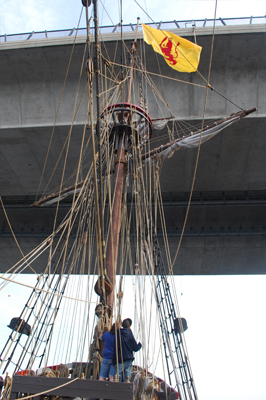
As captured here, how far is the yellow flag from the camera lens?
8.97 metres

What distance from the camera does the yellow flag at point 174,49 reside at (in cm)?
897

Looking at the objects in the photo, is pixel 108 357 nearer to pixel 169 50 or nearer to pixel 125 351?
pixel 125 351

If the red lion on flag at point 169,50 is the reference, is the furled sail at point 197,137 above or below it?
below

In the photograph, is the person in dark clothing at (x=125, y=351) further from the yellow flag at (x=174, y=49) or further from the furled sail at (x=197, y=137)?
the yellow flag at (x=174, y=49)

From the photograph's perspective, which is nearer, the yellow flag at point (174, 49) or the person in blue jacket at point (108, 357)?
the person in blue jacket at point (108, 357)

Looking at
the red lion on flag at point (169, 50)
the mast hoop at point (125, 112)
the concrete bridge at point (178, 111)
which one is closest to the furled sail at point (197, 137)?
the concrete bridge at point (178, 111)

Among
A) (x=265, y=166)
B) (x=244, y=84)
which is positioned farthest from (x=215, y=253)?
(x=244, y=84)

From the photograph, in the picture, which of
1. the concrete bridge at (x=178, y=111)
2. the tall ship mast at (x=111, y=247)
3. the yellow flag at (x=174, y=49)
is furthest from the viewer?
the concrete bridge at (x=178, y=111)

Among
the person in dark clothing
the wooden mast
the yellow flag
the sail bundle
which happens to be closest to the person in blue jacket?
the person in dark clothing

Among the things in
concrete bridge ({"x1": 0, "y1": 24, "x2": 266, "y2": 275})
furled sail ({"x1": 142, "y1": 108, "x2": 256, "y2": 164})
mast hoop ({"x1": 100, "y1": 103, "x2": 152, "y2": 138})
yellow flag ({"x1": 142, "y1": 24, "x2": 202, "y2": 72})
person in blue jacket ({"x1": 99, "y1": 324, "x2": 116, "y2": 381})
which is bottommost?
person in blue jacket ({"x1": 99, "y1": 324, "x2": 116, "y2": 381})

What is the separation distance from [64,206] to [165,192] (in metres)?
4.80

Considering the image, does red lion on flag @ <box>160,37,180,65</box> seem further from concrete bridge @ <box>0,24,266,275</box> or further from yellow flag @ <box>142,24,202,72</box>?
concrete bridge @ <box>0,24,266,275</box>

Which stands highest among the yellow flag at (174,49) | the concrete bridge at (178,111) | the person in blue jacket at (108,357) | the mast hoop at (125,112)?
the concrete bridge at (178,111)

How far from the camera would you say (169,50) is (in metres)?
9.21
